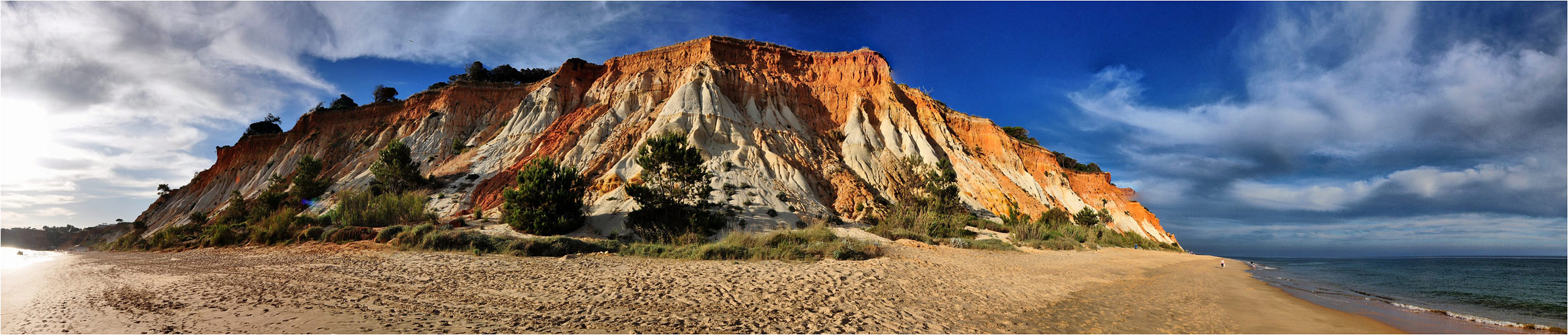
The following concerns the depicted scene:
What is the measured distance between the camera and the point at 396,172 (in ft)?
99.0

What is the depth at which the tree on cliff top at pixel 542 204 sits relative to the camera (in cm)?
2075

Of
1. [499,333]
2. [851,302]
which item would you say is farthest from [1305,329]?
[499,333]

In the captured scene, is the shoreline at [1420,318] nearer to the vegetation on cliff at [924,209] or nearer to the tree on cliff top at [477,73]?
the vegetation on cliff at [924,209]

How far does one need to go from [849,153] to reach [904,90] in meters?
13.7

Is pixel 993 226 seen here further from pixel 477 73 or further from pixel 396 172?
pixel 477 73

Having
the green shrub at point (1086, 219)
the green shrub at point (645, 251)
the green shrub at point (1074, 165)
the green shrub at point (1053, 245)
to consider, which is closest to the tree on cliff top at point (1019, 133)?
the green shrub at point (1074, 165)

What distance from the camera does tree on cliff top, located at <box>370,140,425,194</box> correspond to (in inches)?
1189

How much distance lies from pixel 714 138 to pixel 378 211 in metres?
18.0

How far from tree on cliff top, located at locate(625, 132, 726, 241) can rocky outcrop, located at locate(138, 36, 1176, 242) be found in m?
3.92

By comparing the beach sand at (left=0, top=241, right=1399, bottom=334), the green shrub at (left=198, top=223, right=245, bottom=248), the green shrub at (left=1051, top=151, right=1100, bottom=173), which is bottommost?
the beach sand at (left=0, top=241, right=1399, bottom=334)

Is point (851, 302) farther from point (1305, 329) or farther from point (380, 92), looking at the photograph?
point (380, 92)

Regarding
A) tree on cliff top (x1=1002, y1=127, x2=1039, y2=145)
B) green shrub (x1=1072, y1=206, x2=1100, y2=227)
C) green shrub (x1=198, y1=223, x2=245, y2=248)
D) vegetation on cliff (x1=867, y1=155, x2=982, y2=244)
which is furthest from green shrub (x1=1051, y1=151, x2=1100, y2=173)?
green shrub (x1=198, y1=223, x2=245, y2=248)

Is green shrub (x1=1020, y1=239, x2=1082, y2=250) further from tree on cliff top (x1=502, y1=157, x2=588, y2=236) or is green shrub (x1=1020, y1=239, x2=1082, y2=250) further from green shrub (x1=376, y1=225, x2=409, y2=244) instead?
green shrub (x1=376, y1=225, x2=409, y2=244)

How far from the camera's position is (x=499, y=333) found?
5379 millimetres
